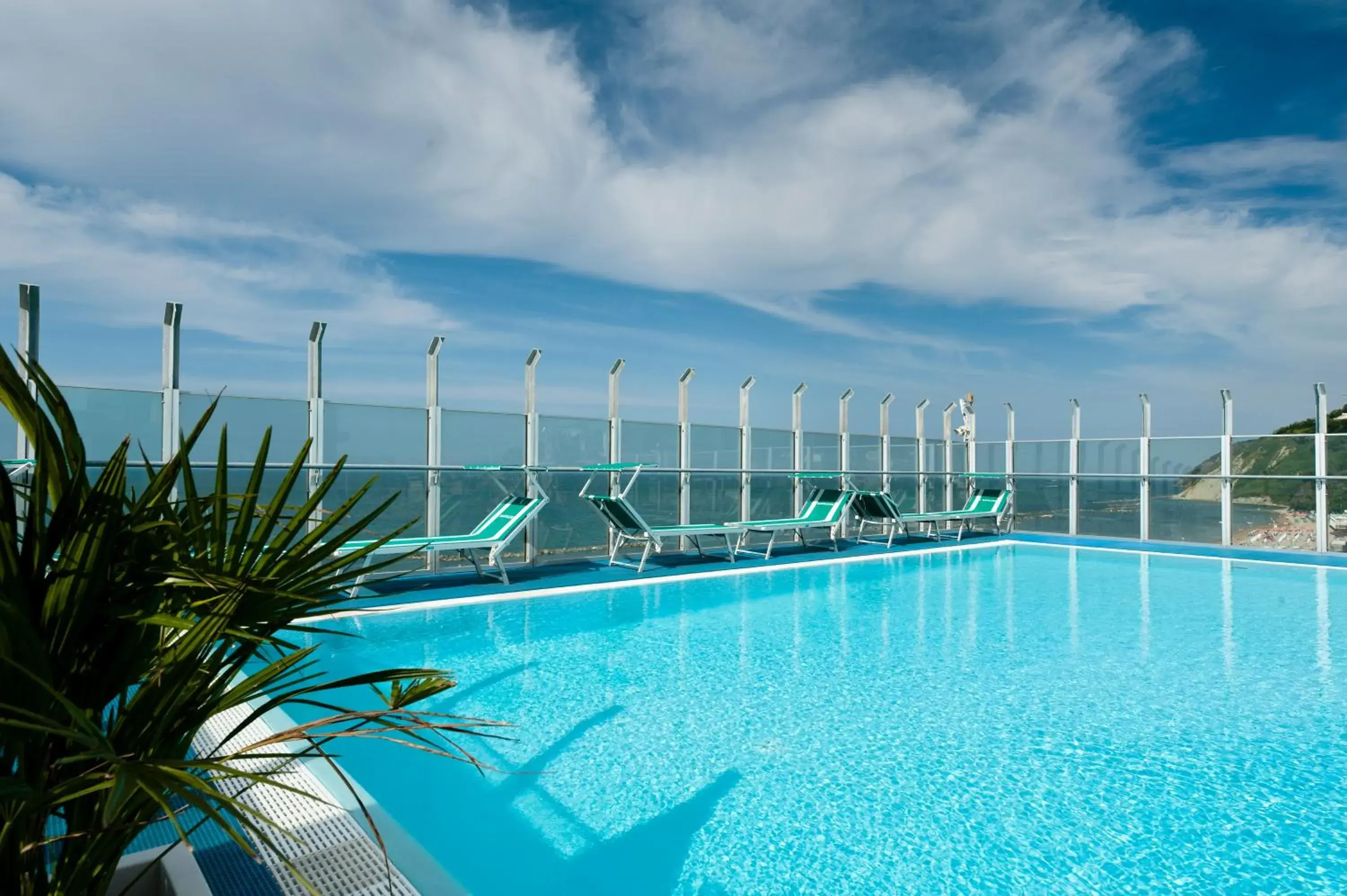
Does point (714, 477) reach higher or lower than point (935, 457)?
lower

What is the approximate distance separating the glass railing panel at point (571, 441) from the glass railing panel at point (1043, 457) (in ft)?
29.2

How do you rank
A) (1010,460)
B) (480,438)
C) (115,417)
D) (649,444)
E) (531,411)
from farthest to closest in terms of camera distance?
(1010,460) < (649,444) < (531,411) < (480,438) < (115,417)

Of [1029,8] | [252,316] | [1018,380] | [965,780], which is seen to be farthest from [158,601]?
[1018,380]

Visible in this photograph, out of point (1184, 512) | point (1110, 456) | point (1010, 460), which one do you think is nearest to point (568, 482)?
point (1010, 460)

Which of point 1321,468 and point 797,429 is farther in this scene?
point 797,429

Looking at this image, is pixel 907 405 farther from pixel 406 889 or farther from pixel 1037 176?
pixel 406 889

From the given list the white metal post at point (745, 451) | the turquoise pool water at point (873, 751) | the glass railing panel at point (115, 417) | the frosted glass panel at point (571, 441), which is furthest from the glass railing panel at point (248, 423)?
the white metal post at point (745, 451)

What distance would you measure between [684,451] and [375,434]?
417 cm

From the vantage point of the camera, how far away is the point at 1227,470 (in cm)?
1175

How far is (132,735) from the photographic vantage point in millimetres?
1111

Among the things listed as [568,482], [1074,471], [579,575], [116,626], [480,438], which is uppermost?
[480,438]

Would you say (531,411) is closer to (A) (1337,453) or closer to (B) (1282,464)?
(B) (1282,464)

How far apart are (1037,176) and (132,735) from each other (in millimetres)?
12884

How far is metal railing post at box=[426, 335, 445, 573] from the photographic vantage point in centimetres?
812
